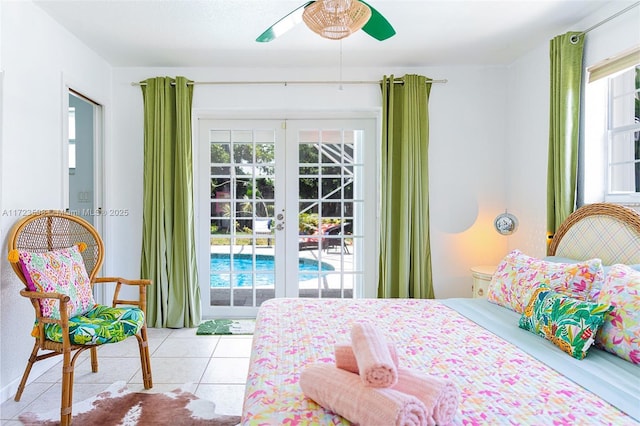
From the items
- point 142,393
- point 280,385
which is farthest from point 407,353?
point 142,393

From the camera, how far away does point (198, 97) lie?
383 centimetres

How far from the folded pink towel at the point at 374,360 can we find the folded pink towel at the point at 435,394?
45 millimetres

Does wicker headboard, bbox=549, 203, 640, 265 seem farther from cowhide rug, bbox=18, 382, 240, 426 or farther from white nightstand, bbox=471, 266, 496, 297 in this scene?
cowhide rug, bbox=18, 382, 240, 426

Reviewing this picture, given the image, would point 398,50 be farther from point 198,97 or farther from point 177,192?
point 177,192

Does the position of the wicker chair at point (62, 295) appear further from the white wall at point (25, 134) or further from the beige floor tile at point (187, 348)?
the beige floor tile at point (187, 348)

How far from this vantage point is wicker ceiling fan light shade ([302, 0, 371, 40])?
69.7 inches

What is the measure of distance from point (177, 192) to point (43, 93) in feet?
A: 4.25

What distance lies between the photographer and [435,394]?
1.06 metres

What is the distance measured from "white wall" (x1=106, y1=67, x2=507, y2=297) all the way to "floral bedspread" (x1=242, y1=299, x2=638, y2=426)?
1732mm

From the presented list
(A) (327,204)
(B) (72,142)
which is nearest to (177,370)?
(A) (327,204)

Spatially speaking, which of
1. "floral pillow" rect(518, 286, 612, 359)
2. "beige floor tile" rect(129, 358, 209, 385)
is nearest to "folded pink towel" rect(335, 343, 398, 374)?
"floral pillow" rect(518, 286, 612, 359)

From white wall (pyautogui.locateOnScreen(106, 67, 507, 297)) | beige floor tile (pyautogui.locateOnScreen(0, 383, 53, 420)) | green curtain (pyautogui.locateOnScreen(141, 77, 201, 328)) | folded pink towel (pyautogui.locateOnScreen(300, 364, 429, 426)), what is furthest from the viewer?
white wall (pyautogui.locateOnScreen(106, 67, 507, 297))

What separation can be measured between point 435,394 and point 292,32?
278 cm

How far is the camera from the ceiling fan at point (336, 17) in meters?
1.78
